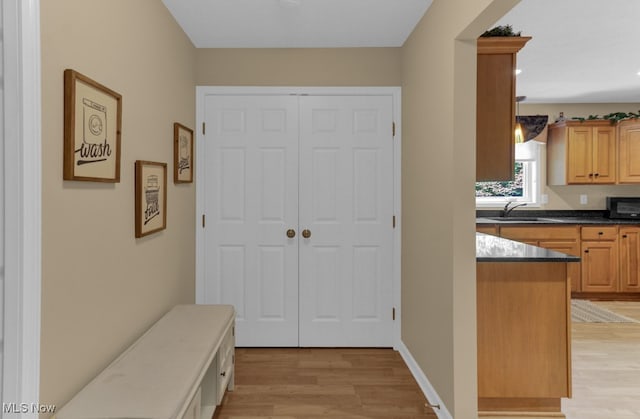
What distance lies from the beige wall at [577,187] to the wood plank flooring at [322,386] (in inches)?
144

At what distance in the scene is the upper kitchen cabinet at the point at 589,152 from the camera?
5.05m

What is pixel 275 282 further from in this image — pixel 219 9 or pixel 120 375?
pixel 219 9

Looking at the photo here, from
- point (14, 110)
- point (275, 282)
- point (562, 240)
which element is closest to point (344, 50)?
point (275, 282)

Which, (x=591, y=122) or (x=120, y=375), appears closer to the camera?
(x=120, y=375)

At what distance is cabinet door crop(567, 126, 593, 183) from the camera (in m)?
5.06

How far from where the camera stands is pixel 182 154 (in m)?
2.91

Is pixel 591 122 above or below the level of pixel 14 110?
above

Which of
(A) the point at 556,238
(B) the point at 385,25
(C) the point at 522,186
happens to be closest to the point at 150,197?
(B) the point at 385,25

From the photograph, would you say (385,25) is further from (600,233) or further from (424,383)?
(600,233)

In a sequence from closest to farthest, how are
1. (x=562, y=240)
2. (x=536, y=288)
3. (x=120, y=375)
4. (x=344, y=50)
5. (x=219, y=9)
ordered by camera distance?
(x=120, y=375), (x=536, y=288), (x=219, y=9), (x=344, y=50), (x=562, y=240)

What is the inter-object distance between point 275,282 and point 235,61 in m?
1.93

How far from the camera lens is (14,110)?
1.24 meters

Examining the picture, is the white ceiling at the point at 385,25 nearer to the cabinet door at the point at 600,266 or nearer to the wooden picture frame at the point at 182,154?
the wooden picture frame at the point at 182,154

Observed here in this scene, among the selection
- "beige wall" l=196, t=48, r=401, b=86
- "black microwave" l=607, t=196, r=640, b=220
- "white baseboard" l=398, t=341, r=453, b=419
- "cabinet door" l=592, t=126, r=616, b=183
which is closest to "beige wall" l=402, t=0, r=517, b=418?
"white baseboard" l=398, t=341, r=453, b=419
